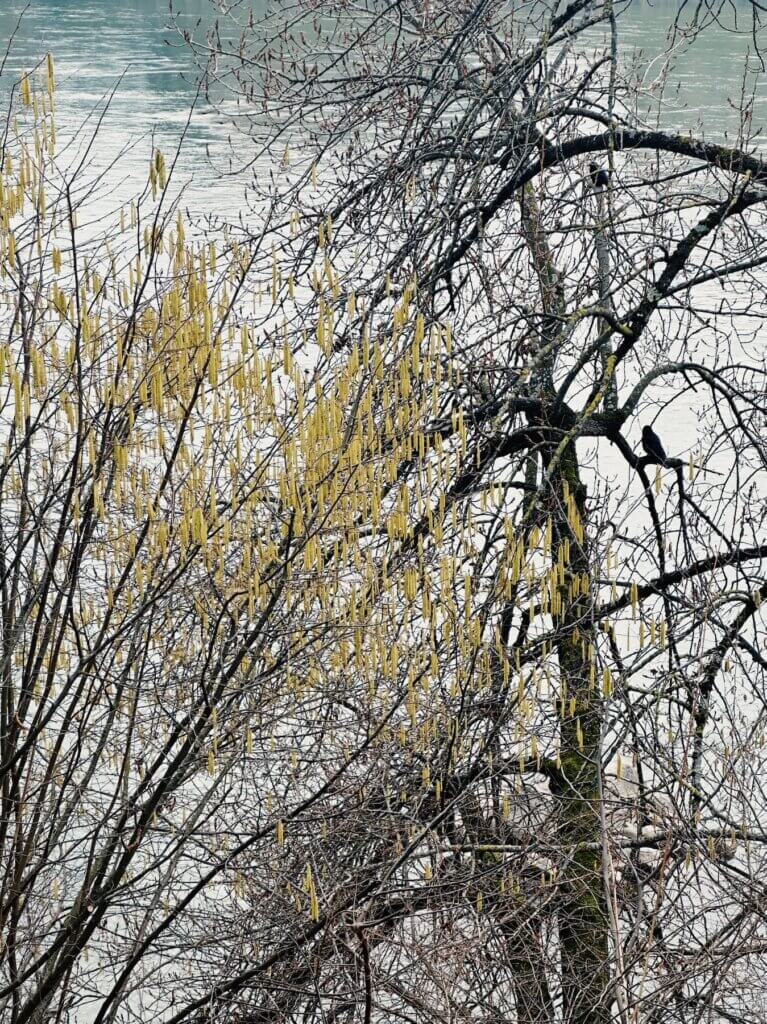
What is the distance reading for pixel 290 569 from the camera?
17.1ft

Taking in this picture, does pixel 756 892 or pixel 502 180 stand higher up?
pixel 502 180

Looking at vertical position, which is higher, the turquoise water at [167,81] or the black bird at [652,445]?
the turquoise water at [167,81]

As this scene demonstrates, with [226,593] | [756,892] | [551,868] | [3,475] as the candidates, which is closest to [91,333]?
[3,475]

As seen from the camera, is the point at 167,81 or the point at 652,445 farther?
the point at 167,81

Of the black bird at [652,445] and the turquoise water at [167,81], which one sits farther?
the turquoise water at [167,81]

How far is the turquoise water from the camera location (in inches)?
819

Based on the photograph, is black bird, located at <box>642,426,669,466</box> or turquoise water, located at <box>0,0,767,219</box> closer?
black bird, located at <box>642,426,669,466</box>

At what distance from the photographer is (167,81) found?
28391 mm

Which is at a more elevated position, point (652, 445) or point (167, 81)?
point (167, 81)

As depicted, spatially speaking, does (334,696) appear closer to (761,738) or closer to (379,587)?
(379,587)

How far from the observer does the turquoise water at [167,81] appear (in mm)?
20797

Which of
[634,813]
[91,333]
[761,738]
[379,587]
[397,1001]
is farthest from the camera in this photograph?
[634,813]

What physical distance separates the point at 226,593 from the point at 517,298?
328 centimetres

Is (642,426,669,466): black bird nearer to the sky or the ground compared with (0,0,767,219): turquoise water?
nearer to the ground
